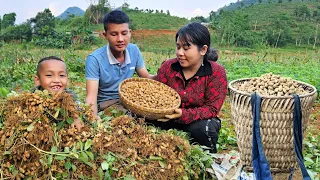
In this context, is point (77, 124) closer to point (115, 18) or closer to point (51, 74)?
point (51, 74)

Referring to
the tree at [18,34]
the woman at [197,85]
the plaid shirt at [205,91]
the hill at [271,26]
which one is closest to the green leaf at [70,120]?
the woman at [197,85]

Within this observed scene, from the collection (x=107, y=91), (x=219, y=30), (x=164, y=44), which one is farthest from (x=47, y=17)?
(x=107, y=91)

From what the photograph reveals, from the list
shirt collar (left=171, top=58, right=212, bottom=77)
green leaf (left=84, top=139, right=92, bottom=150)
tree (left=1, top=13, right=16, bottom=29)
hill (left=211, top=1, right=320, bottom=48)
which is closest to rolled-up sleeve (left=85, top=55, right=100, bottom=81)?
shirt collar (left=171, top=58, right=212, bottom=77)

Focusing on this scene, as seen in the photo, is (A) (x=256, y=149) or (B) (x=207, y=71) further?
(B) (x=207, y=71)

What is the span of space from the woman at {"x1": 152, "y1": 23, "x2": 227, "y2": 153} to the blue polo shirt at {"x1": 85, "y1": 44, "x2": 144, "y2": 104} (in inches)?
15.2

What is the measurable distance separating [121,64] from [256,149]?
1384 mm

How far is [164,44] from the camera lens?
99.9ft

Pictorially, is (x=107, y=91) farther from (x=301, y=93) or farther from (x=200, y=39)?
(x=301, y=93)

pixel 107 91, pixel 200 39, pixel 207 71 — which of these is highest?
pixel 200 39

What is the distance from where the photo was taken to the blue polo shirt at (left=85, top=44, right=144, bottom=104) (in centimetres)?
310

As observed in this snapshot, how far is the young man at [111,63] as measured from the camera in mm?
3016

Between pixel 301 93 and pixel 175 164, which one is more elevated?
pixel 301 93

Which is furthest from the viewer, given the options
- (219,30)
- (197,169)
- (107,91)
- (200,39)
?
(219,30)

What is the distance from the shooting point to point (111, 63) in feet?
10.4
